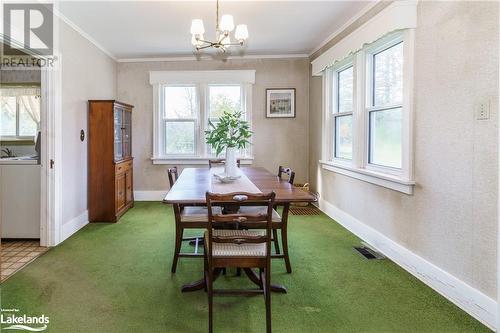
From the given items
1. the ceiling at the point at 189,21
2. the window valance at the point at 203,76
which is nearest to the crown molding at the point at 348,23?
the ceiling at the point at 189,21

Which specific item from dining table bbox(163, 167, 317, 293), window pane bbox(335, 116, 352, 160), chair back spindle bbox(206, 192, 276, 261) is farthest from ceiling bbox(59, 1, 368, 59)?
chair back spindle bbox(206, 192, 276, 261)

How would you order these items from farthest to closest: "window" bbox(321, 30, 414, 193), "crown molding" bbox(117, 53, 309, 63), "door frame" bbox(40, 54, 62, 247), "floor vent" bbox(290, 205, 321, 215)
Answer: "crown molding" bbox(117, 53, 309, 63) < "floor vent" bbox(290, 205, 321, 215) < "door frame" bbox(40, 54, 62, 247) < "window" bbox(321, 30, 414, 193)

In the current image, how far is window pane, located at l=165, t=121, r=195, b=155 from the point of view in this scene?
19.0 feet

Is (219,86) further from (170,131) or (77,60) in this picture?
(77,60)

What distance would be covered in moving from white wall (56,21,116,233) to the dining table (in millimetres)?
1545

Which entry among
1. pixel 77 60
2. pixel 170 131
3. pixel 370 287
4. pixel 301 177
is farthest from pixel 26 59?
pixel 370 287

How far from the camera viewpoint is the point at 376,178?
3.35 metres

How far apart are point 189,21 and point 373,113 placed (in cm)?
238

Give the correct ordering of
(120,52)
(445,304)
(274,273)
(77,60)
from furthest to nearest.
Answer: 1. (120,52)
2. (77,60)
3. (274,273)
4. (445,304)

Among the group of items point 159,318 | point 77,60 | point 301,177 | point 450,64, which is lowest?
point 159,318

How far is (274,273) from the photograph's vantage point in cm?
282

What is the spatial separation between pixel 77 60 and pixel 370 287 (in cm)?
406

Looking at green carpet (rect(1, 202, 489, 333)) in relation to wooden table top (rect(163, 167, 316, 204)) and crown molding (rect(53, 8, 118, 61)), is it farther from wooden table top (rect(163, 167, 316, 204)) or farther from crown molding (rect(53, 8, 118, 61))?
crown molding (rect(53, 8, 118, 61))

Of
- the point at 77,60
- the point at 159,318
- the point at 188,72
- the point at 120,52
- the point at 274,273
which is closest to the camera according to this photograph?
the point at 159,318
